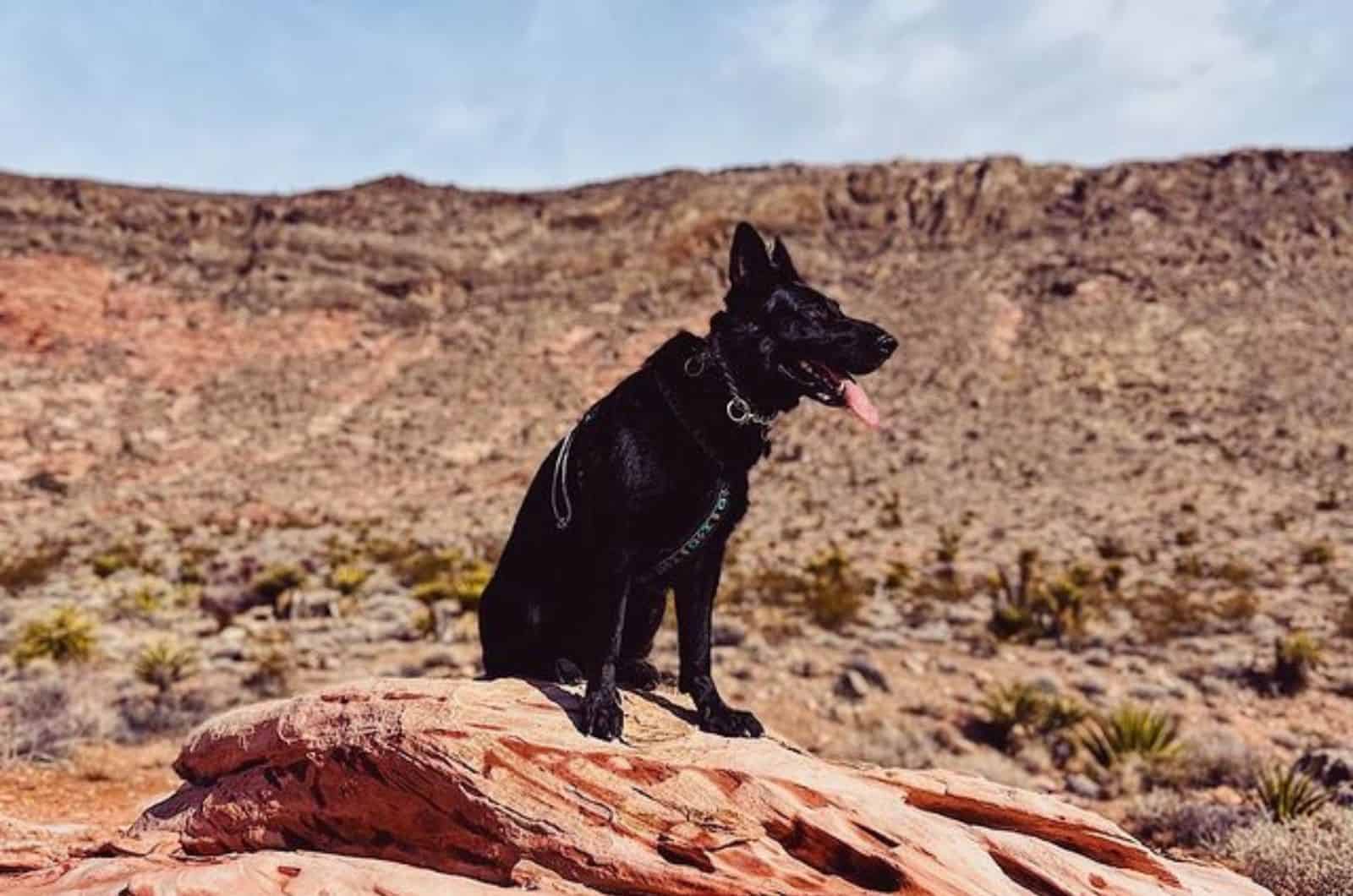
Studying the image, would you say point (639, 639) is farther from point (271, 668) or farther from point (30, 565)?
point (30, 565)

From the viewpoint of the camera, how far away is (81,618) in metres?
13.4

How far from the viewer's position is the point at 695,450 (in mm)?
3465

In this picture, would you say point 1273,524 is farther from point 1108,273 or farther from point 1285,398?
point 1108,273

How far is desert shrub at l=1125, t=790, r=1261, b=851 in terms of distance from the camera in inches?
267

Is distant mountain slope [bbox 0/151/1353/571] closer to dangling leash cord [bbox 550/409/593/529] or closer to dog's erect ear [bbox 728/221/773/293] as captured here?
dangling leash cord [bbox 550/409/593/529]

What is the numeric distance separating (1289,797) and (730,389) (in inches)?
241

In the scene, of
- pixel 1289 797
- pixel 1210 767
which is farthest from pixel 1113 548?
pixel 1289 797

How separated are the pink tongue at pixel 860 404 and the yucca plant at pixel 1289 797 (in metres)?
5.49

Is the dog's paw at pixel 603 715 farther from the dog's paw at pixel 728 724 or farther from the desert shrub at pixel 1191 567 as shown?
the desert shrub at pixel 1191 567

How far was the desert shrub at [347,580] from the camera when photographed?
18625 mm

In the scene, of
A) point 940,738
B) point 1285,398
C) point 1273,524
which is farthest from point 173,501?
point 1285,398

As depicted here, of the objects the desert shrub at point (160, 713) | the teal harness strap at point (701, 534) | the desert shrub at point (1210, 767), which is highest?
the teal harness strap at point (701, 534)

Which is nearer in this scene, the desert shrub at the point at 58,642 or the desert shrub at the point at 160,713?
the desert shrub at the point at 160,713

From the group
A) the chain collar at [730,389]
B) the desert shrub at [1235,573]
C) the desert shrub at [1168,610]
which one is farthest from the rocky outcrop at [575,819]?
the desert shrub at [1235,573]
